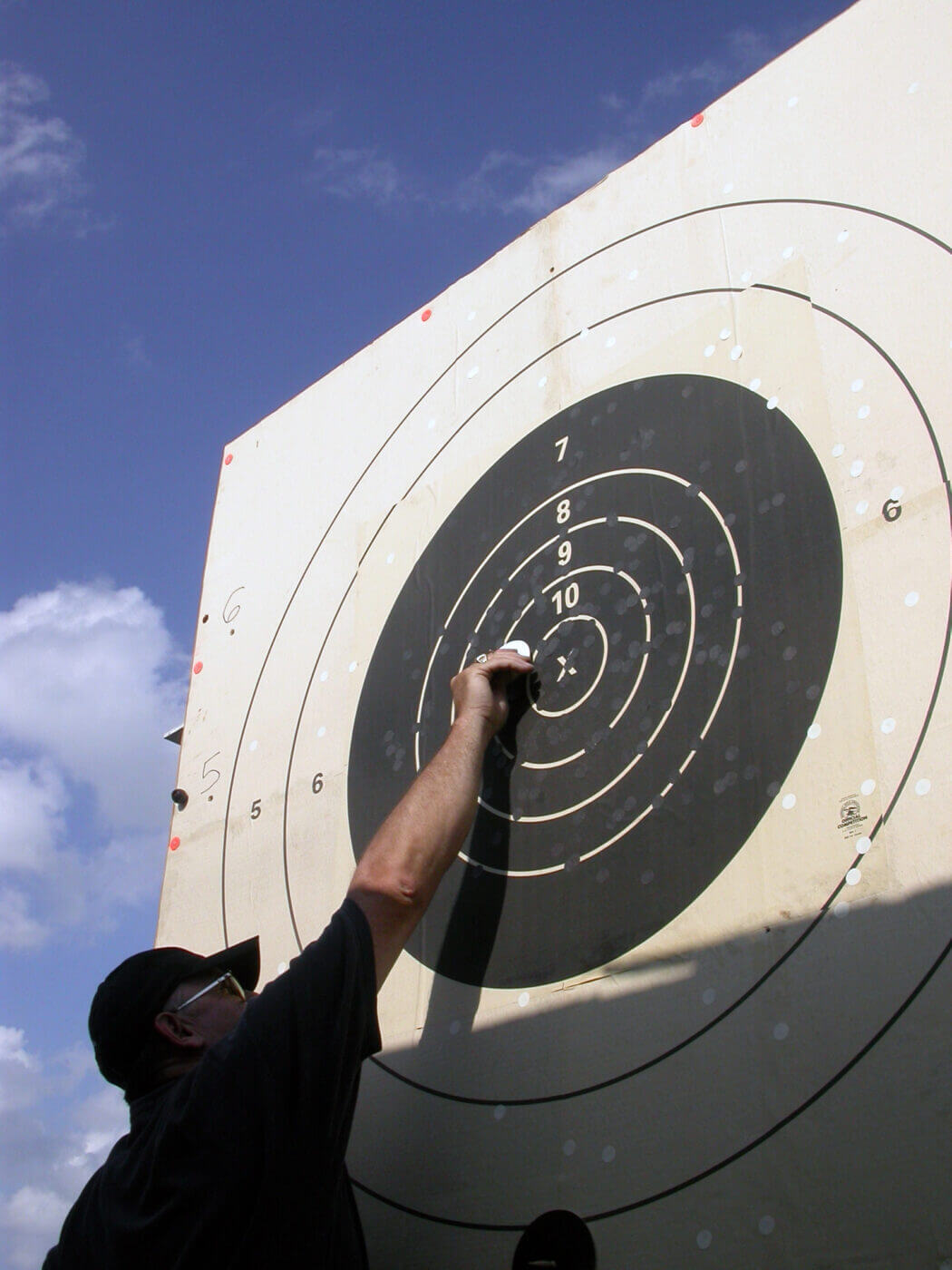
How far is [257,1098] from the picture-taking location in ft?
3.81

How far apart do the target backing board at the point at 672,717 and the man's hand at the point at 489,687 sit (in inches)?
1.5

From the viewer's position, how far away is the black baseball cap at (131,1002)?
138 cm

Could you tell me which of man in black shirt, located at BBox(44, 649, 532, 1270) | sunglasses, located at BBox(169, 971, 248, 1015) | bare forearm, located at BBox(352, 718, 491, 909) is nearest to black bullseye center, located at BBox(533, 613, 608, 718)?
bare forearm, located at BBox(352, 718, 491, 909)

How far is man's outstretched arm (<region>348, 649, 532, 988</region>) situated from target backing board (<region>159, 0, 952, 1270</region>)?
12 cm

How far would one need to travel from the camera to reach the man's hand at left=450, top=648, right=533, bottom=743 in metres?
1.59

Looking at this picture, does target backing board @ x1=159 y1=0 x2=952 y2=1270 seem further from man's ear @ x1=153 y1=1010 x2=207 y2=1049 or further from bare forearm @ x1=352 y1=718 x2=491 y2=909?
man's ear @ x1=153 y1=1010 x2=207 y2=1049

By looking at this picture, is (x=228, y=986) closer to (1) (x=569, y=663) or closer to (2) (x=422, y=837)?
(2) (x=422, y=837)

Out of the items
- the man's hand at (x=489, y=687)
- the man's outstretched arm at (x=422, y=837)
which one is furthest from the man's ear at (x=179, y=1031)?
the man's hand at (x=489, y=687)

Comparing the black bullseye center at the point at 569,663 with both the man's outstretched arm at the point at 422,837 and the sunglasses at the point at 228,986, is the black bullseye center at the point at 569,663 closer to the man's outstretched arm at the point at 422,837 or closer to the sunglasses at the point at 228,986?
the man's outstretched arm at the point at 422,837

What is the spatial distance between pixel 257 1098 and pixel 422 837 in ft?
1.06

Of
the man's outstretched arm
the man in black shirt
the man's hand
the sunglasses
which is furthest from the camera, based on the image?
the man's hand

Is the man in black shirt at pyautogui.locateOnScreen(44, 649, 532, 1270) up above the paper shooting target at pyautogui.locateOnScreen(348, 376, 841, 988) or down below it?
below

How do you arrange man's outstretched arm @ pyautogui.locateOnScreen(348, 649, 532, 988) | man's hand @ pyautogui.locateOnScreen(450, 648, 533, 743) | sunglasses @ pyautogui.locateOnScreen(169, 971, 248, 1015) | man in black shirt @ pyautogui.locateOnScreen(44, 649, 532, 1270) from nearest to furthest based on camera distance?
man in black shirt @ pyautogui.locateOnScreen(44, 649, 532, 1270)
man's outstretched arm @ pyautogui.locateOnScreen(348, 649, 532, 988)
sunglasses @ pyautogui.locateOnScreen(169, 971, 248, 1015)
man's hand @ pyautogui.locateOnScreen(450, 648, 533, 743)

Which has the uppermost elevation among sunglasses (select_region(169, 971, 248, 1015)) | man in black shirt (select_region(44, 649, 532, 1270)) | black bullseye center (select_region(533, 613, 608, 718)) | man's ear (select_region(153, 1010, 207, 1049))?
black bullseye center (select_region(533, 613, 608, 718))
